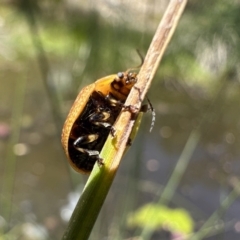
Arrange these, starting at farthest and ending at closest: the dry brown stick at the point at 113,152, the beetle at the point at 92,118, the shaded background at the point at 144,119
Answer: the shaded background at the point at 144,119, the beetle at the point at 92,118, the dry brown stick at the point at 113,152

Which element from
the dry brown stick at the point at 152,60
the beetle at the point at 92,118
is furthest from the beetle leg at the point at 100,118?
the dry brown stick at the point at 152,60

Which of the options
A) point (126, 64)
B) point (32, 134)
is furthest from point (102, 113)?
point (32, 134)

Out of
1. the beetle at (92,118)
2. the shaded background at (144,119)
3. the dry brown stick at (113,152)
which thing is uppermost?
the dry brown stick at (113,152)

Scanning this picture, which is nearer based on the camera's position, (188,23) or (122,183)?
(188,23)

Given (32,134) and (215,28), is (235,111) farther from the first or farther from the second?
(215,28)

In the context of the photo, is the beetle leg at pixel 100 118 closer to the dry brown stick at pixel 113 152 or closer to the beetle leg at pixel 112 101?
the beetle leg at pixel 112 101

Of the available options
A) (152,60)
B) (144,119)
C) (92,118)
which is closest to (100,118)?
(92,118)

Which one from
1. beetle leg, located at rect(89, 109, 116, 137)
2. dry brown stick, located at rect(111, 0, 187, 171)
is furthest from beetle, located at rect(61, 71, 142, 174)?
dry brown stick, located at rect(111, 0, 187, 171)
